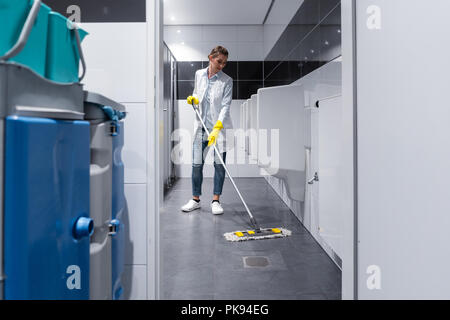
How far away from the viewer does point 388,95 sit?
0.83 m

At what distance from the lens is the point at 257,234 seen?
2184mm

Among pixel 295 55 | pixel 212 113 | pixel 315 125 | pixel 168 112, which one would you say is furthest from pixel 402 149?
pixel 168 112

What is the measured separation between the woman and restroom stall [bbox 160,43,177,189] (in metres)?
0.75

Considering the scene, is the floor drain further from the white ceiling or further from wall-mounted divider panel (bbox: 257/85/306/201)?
the white ceiling

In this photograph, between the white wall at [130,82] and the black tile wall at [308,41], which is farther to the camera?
the black tile wall at [308,41]

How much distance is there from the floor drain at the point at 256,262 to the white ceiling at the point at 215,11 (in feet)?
10.1

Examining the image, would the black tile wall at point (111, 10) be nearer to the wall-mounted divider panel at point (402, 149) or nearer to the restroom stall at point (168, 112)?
the wall-mounted divider panel at point (402, 149)

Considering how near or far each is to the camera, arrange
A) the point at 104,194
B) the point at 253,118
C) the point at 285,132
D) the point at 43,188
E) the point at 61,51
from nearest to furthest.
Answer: the point at 43,188, the point at 61,51, the point at 104,194, the point at 285,132, the point at 253,118

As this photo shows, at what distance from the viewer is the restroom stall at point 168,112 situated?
3.65 metres

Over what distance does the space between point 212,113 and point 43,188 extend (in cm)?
243

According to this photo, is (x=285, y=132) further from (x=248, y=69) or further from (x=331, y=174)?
(x=248, y=69)

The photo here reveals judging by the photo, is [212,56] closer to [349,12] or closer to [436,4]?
[349,12]

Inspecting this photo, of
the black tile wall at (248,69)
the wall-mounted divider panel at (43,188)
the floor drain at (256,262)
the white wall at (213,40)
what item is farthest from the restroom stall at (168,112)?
the wall-mounted divider panel at (43,188)

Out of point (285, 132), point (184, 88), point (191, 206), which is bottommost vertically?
point (191, 206)
